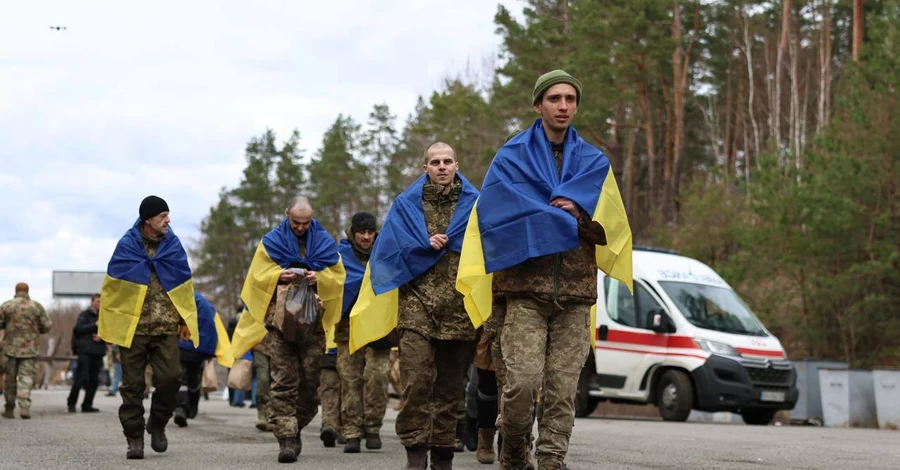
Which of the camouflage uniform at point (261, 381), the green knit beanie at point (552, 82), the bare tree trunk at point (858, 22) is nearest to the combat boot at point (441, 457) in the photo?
the green knit beanie at point (552, 82)

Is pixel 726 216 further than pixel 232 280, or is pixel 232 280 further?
pixel 232 280

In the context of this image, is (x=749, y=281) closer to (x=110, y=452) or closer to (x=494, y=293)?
(x=110, y=452)

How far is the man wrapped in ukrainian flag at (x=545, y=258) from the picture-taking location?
684 centimetres

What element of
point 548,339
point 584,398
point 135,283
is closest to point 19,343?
point 584,398

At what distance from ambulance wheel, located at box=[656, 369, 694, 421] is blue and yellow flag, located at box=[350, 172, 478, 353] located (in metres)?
10.7

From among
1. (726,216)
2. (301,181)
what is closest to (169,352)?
(726,216)

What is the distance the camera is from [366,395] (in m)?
11.3

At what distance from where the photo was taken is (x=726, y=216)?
94.5 feet

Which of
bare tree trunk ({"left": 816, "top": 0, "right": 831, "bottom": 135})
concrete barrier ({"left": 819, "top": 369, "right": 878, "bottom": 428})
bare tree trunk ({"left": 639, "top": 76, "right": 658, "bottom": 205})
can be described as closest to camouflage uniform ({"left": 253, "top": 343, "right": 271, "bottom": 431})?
concrete barrier ({"left": 819, "top": 369, "right": 878, "bottom": 428})

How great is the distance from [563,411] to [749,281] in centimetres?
1795

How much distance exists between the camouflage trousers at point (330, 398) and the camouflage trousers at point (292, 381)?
3.41 feet

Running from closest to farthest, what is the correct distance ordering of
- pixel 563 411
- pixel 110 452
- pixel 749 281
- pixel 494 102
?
pixel 563 411, pixel 110 452, pixel 749 281, pixel 494 102

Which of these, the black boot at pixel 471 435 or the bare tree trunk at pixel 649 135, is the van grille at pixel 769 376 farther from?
the bare tree trunk at pixel 649 135

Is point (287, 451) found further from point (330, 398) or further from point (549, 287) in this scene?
point (549, 287)
